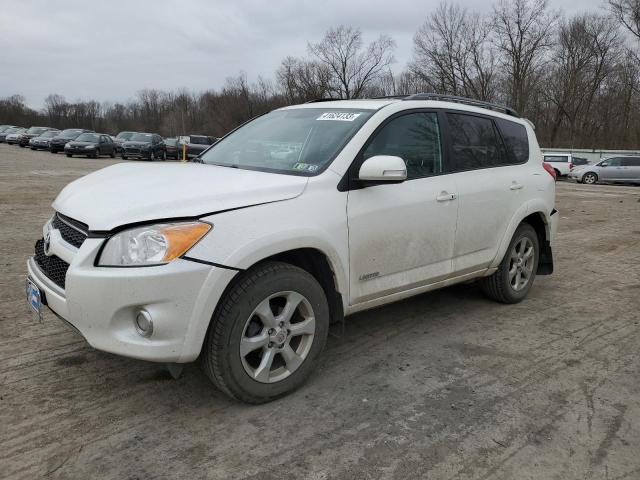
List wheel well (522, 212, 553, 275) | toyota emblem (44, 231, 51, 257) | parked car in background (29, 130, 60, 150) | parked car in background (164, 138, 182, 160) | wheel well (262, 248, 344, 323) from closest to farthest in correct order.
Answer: toyota emblem (44, 231, 51, 257), wheel well (262, 248, 344, 323), wheel well (522, 212, 553, 275), parked car in background (164, 138, 182, 160), parked car in background (29, 130, 60, 150)

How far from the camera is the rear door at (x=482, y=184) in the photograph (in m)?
4.08

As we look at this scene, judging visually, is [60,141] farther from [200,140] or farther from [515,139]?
[515,139]

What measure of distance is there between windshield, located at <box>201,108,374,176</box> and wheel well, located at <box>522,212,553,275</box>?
2.33 meters

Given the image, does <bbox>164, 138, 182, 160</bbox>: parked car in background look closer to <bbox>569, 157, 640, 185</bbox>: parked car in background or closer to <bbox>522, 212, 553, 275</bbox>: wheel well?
<bbox>569, 157, 640, 185</bbox>: parked car in background

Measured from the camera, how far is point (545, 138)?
5394 centimetres

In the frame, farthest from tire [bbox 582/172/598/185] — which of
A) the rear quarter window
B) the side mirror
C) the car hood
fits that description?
the car hood

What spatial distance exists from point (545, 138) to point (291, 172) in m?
56.8

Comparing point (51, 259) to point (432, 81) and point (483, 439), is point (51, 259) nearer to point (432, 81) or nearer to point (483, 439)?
point (483, 439)

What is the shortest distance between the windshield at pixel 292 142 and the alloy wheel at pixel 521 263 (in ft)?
7.13

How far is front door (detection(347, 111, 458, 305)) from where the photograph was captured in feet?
10.9

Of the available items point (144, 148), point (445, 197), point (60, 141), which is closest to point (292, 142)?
point (445, 197)

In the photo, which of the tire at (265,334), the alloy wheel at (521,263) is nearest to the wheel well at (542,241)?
the alloy wheel at (521,263)

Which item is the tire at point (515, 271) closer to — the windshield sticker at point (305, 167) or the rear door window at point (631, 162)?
the windshield sticker at point (305, 167)

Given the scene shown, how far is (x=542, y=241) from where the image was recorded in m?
5.17
